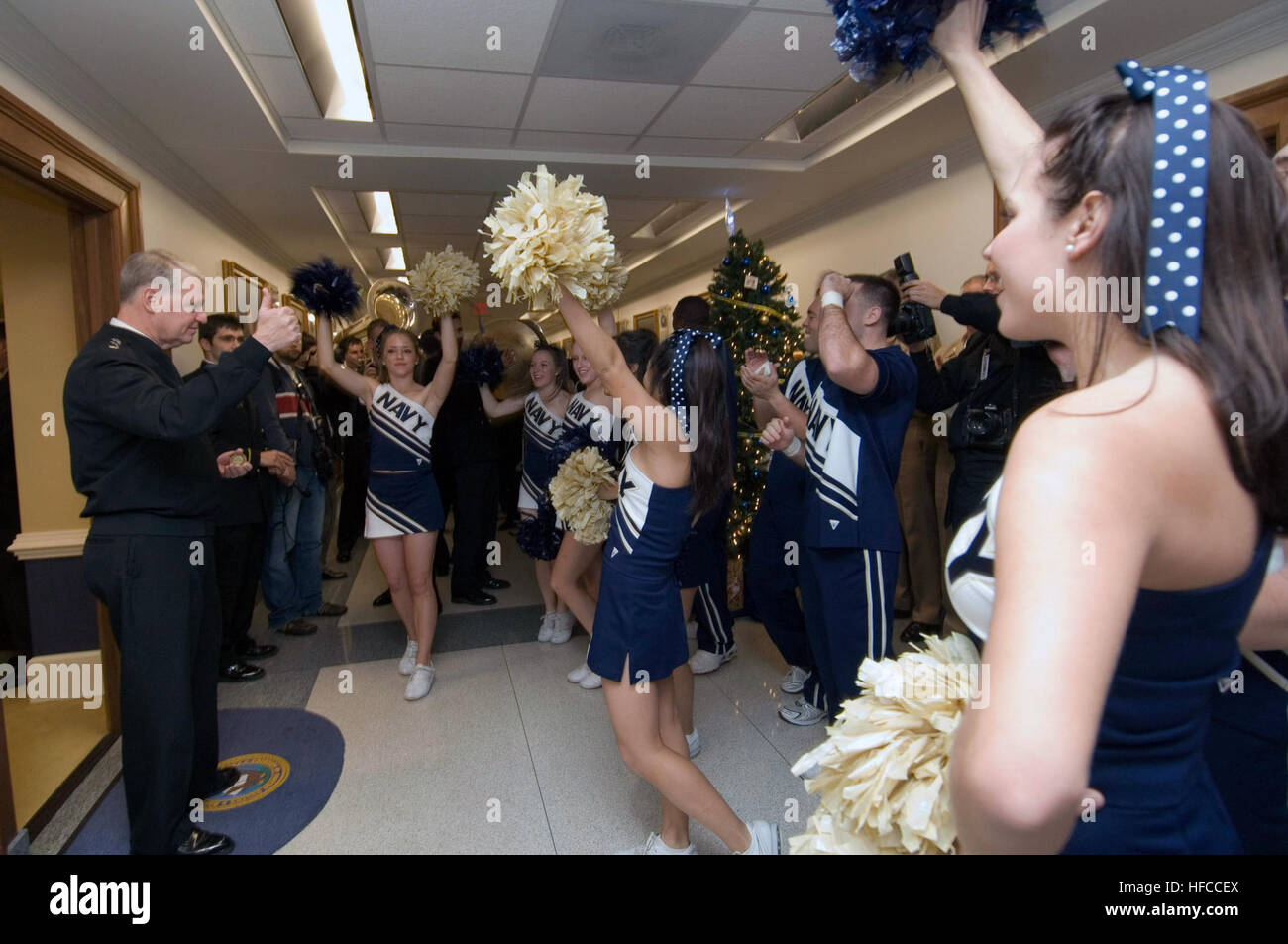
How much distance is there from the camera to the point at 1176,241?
0.64 metres

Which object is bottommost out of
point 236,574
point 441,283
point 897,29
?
point 236,574

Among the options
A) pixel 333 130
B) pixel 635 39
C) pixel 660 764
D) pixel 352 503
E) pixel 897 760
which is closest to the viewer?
pixel 897 760

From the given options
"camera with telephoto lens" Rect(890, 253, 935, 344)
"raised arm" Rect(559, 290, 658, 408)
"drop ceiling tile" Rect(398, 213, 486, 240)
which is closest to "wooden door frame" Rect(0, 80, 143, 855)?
"raised arm" Rect(559, 290, 658, 408)

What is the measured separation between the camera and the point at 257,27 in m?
3.21

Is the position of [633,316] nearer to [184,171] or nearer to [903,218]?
[903,218]

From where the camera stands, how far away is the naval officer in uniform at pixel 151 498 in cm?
209

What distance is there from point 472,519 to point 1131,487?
4.82m

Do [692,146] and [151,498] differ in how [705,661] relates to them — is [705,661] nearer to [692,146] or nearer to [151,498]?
[151,498]

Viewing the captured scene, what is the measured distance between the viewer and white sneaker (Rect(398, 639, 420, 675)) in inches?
152

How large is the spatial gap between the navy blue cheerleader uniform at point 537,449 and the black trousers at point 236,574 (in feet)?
4.80

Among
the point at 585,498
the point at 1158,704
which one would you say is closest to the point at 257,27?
the point at 585,498
